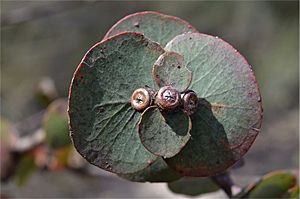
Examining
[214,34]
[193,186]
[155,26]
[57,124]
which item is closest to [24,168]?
[57,124]

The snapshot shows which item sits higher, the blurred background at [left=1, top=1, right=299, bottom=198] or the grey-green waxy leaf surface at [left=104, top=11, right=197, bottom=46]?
the grey-green waxy leaf surface at [left=104, top=11, right=197, bottom=46]

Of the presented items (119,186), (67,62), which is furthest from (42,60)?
(119,186)

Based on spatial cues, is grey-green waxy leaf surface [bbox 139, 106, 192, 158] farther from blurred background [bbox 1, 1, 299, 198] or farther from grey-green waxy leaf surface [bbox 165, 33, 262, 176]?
blurred background [bbox 1, 1, 299, 198]

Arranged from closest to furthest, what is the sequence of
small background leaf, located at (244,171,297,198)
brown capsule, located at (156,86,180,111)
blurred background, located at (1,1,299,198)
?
brown capsule, located at (156,86,180,111) < small background leaf, located at (244,171,297,198) < blurred background, located at (1,1,299,198)

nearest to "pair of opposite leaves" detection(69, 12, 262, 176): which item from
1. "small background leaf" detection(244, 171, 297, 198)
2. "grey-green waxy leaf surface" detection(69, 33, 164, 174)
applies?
"grey-green waxy leaf surface" detection(69, 33, 164, 174)

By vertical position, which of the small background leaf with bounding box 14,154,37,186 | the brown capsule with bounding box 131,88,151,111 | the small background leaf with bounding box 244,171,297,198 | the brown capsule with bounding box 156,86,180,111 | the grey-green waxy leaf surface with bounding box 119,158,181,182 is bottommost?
the small background leaf with bounding box 14,154,37,186

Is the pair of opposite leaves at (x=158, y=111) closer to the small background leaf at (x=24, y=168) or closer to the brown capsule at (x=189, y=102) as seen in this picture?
the brown capsule at (x=189, y=102)

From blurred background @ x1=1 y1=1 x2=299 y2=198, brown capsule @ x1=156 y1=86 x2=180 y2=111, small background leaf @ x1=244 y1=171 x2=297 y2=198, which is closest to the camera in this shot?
brown capsule @ x1=156 y1=86 x2=180 y2=111
